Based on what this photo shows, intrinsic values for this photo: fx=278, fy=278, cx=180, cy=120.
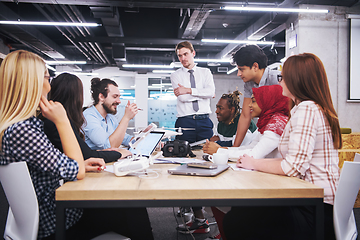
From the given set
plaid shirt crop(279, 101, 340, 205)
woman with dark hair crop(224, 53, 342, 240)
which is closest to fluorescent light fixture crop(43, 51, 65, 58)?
woman with dark hair crop(224, 53, 342, 240)

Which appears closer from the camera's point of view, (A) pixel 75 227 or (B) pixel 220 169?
(A) pixel 75 227

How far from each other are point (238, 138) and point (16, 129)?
194cm

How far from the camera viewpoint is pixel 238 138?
2586 mm

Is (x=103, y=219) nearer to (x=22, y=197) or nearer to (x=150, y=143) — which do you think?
(x=22, y=197)

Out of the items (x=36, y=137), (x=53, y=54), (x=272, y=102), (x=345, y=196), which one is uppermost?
(x=53, y=54)

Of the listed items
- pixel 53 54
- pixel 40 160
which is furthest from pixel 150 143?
pixel 53 54

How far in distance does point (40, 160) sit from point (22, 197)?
16cm

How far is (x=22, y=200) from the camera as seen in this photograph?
3.52 feet

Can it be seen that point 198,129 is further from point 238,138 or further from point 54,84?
point 54,84

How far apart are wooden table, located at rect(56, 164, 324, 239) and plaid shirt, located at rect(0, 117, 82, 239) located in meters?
0.09

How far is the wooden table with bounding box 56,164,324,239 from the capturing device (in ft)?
3.18

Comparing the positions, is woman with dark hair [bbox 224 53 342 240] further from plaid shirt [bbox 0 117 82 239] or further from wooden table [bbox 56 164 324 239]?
plaid shirt [bbox 0 117 82 239]

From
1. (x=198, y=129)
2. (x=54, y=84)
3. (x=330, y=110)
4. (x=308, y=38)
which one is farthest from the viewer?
(x=308, y=38)

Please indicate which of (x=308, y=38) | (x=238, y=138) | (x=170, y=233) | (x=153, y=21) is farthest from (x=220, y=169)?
(x=153, y=21)
